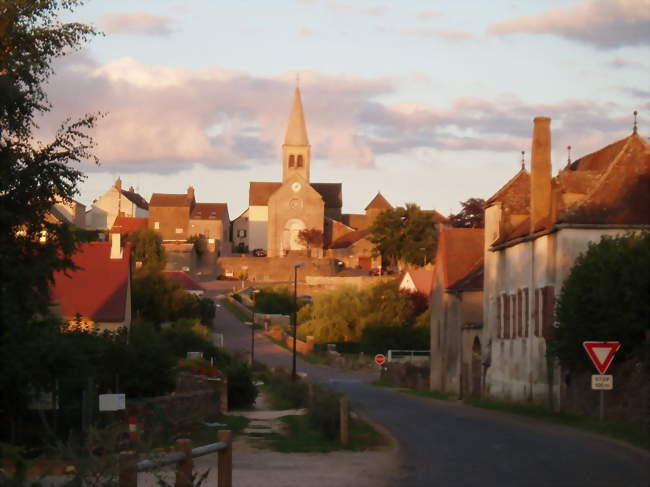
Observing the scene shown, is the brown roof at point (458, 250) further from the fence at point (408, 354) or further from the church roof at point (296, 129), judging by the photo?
the church roof at point (296, 129)

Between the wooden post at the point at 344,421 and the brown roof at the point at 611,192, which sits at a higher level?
the brown roof at the point at 611,192

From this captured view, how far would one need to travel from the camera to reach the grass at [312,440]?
24.5 meters

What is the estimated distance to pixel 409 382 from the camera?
63250 mm

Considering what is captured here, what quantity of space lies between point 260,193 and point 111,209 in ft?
77.6

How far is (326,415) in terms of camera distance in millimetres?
26453

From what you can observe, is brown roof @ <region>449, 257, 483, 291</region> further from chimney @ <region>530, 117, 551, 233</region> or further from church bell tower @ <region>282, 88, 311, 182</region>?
church bell tower @ <region>282, 88, 311, 182</region>

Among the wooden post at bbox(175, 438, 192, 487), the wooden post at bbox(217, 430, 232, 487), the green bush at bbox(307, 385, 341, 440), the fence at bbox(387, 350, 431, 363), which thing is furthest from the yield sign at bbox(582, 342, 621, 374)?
the fence at bbox(387, 350, 431, 363)

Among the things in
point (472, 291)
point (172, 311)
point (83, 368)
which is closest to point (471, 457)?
point (83, 368)

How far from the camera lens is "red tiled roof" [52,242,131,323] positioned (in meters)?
46.0

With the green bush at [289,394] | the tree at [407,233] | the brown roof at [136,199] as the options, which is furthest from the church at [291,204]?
the green bush at [289,394]

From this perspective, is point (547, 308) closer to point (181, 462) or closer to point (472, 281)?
point (472, 281)

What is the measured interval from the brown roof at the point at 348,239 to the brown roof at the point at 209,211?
1854 cm

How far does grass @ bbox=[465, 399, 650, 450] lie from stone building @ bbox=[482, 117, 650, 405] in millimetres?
957

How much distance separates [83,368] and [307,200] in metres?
143
